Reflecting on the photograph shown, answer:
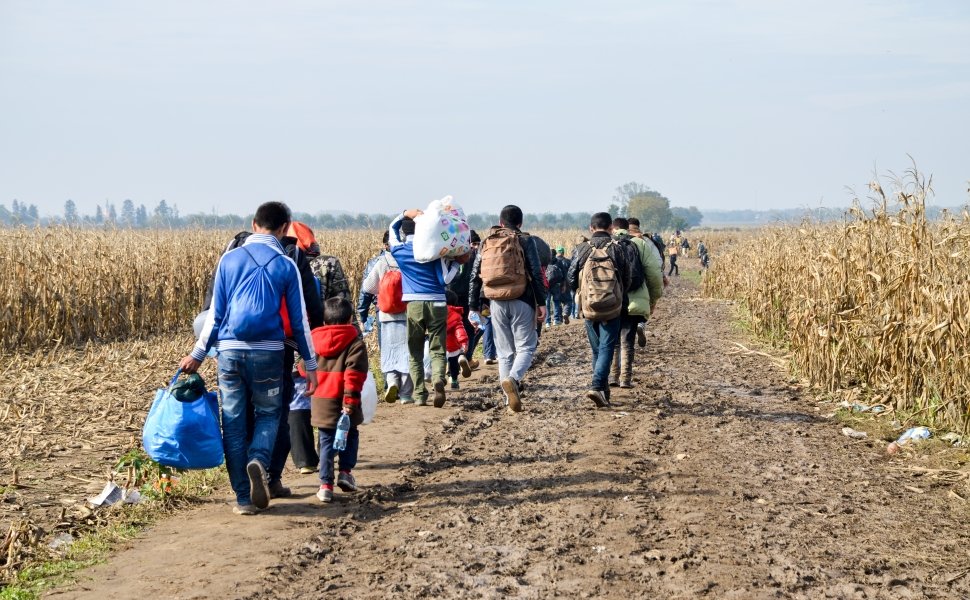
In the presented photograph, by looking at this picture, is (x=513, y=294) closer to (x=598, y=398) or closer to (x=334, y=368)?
(x=598, y=398)

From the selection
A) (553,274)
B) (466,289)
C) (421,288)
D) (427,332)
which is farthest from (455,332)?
(553,274)

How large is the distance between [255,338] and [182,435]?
788 millimetres

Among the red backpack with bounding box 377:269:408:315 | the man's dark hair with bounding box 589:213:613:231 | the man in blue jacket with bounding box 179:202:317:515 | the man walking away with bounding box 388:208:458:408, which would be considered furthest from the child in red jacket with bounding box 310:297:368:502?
the man's dark hair with bounding box 589:213:613:231

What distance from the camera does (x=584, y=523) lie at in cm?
634

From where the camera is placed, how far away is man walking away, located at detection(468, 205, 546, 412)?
10.0 meters

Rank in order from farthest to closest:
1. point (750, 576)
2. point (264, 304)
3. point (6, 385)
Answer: point (6, 385) → point (264, 304) → point (750, 576)

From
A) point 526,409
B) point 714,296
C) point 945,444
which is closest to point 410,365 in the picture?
point 526,409

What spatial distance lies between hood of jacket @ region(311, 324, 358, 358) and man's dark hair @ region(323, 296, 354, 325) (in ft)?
0.19

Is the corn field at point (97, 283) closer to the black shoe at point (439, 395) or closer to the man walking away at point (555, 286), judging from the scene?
the man walking away at point (555, 286)

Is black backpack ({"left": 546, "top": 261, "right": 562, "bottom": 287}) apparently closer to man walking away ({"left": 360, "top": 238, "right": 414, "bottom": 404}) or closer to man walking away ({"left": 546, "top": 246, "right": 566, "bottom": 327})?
man walking away ({"left": 546, "top": 246, "right": 566, "bottom": 327})

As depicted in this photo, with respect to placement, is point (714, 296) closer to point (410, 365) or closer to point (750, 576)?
point (410, 365)

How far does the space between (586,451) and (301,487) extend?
2.51m

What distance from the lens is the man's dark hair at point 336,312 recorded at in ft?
23.2

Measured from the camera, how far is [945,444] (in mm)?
8984
